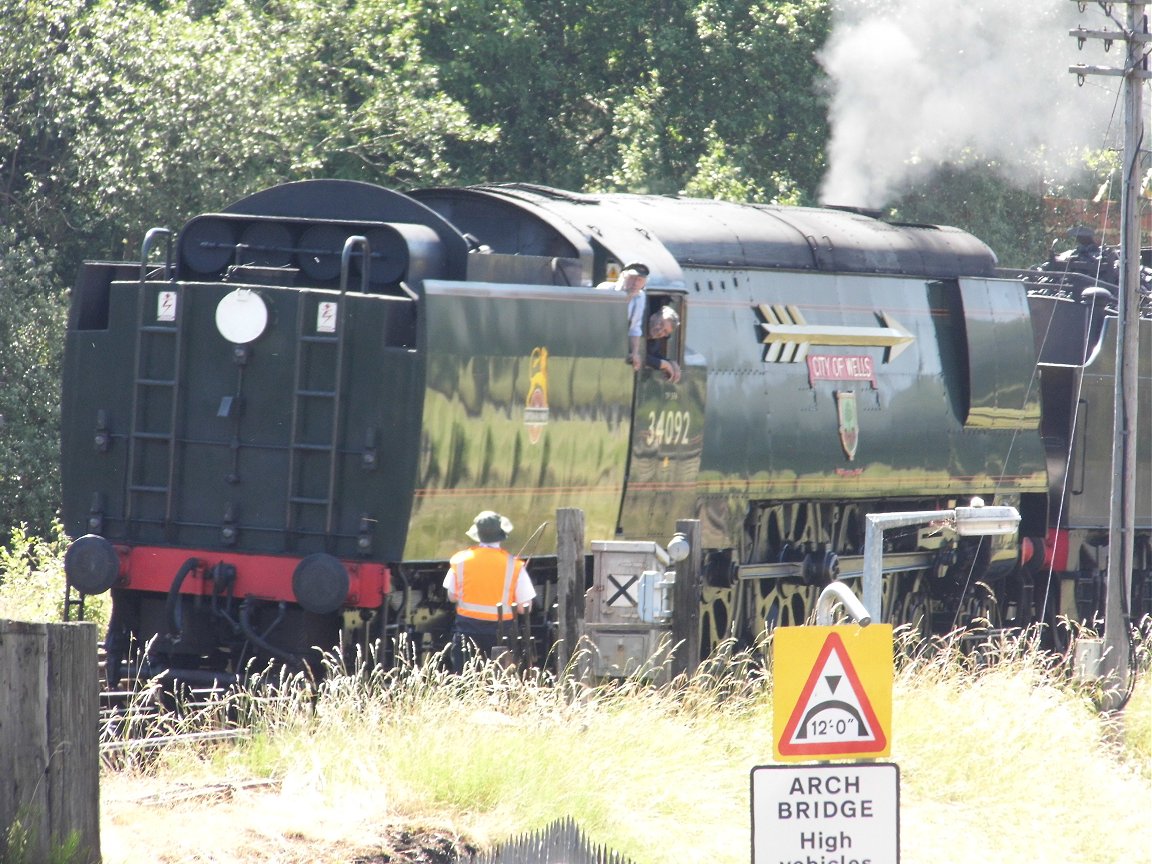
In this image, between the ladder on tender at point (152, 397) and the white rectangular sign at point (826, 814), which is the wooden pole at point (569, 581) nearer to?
the ladder on tender at point (152, 397)

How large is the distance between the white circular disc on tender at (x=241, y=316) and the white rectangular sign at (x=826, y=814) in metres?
6.54

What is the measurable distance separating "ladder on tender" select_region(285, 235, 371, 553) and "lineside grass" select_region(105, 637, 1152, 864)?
1023 mm

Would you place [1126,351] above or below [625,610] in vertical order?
above

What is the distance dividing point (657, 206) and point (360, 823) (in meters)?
7.13

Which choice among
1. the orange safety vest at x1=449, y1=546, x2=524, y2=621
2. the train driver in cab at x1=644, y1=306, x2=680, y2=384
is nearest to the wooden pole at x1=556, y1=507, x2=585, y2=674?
the orange safety vest at x1=449, y1=546, x2=524, y2=621

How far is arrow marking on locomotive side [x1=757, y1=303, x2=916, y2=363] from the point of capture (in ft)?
46.4

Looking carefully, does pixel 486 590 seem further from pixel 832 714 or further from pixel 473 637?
pixel 832 714

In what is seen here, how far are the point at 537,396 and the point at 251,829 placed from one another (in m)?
4.72

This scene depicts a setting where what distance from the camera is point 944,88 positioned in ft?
75.2

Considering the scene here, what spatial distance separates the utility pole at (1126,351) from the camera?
51.1ft

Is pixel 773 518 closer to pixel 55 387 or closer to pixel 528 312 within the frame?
pixel 528 312

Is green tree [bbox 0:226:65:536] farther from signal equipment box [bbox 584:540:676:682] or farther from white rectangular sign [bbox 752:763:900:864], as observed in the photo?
white rectangular sign [bbox 752:763:900:864]

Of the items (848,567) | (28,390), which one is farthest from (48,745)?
(28,390)

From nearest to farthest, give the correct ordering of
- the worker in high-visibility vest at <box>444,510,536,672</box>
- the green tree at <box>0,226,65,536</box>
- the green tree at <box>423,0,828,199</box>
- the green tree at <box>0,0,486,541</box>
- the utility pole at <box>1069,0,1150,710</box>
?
the worker in high-visibility vest at <box>444,510,536,672</box>, the utility pole at <box>1069,0,1150,710</box>, the green tree at <box>0,226,65,536</box>, the green tree at <box>0,0,486,541</box>, the green tree at <box>423,0,828,199</box>
